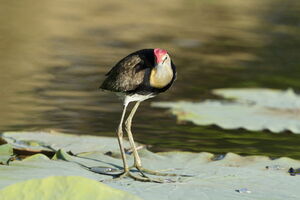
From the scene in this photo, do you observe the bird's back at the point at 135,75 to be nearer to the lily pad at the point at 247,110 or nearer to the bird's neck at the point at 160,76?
the bird's neck at the point at 160,76

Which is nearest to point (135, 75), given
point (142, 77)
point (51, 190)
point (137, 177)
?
point (142, 77)

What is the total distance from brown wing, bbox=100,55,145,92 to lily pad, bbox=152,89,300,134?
2155 mm

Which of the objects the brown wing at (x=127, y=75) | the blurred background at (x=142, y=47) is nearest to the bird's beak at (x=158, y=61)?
the brown wing at (x=127, y=75)

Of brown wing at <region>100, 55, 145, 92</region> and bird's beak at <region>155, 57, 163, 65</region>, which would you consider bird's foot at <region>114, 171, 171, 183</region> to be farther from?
bird's beak at <region>155, 57, 163, 65</region>

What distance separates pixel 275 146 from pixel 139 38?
610cm

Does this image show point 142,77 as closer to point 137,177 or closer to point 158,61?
point 158,61

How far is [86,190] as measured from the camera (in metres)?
2.50

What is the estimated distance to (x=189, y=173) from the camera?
369cm

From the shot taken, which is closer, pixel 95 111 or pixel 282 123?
pixel 282 123

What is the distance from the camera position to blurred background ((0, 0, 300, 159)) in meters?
5.61

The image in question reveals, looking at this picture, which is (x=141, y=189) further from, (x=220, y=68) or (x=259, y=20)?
(x=259, y=20)

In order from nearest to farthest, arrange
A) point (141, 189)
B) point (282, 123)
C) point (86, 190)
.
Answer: point (86, 190), point (141, 189), point (282, 123)

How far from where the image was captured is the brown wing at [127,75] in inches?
138

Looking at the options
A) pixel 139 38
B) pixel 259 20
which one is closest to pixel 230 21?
pixel 259 20
